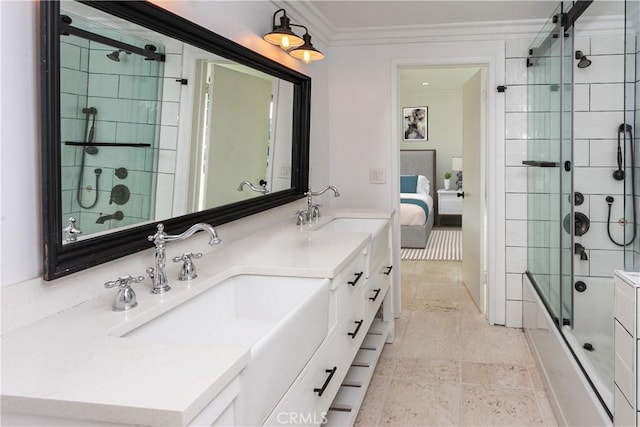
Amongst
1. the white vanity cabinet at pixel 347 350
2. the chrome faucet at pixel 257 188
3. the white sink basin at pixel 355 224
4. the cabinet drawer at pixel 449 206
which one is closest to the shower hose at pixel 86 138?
the white vanity cabinet at pixel 347 350

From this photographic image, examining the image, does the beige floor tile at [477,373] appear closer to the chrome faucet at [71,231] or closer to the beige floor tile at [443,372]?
the beige floor tile at [443,372]

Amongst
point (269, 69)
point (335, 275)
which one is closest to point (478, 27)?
point (269, 69)

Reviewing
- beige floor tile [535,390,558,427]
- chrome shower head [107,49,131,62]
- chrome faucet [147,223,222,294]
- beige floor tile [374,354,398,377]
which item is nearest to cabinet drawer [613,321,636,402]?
beige floor tile [535,390,558,427]

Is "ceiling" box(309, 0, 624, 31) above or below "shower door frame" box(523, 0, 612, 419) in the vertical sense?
above

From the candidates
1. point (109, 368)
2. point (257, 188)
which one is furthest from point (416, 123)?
point (109, 368)

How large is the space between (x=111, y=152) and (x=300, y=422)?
92 centimetres

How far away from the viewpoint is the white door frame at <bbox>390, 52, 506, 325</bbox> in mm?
3451

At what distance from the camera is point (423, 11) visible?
3.13m

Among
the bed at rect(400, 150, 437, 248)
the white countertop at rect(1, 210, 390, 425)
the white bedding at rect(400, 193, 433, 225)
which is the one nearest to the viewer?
the white countertop at rect(1, 210, 390, 425)

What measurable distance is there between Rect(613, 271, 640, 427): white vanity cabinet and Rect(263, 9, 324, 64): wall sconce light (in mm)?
1801

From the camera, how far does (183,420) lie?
725mm

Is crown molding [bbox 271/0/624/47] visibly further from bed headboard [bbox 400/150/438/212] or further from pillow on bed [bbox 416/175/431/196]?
bed headboard [bbox 400/150/438/212]

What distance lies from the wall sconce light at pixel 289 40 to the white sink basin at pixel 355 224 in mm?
994

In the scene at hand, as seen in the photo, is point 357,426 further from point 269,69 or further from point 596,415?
point 269,69
